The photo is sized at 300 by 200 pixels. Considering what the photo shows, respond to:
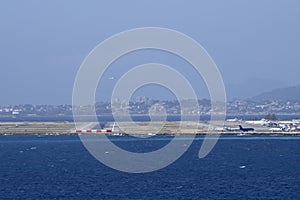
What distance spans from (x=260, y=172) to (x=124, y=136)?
2443 inches

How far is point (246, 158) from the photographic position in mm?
76750

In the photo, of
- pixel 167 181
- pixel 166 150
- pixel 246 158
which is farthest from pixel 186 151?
pixel 167 181

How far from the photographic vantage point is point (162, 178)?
2219 inches

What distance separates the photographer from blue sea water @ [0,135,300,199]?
1877 inches

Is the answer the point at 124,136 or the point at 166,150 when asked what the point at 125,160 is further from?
the point at 124,136

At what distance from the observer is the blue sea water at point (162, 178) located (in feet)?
156

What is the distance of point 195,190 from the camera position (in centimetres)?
4922

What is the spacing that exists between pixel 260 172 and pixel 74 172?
47.9 ft

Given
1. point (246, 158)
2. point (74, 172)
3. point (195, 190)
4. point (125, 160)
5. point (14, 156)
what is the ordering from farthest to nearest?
point (14, 156) < point (246, 158) < point (125, 160) < point (74, 172) < point (195, 190)

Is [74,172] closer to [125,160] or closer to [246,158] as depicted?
→ [125,160]

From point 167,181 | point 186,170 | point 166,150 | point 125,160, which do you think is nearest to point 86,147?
point 166,150

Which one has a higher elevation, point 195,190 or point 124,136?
point 124,136

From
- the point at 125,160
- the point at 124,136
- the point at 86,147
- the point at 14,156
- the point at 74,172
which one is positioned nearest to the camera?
the point at 74,172

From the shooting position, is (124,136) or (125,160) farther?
(124,136)
